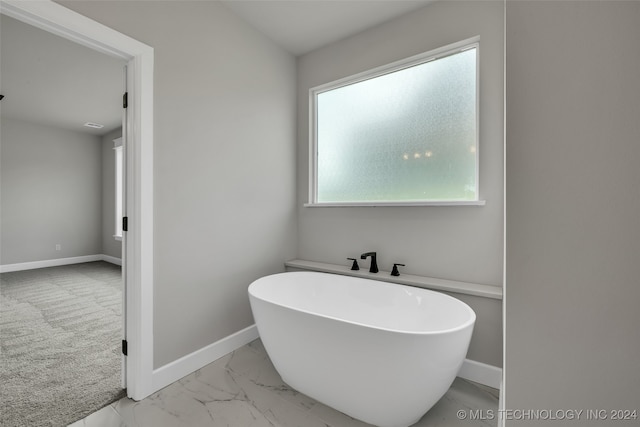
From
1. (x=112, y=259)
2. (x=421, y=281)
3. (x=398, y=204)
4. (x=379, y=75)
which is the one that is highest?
(x=379, y=75)

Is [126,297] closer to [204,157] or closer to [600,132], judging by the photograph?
[204,157]

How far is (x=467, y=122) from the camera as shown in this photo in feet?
6.43

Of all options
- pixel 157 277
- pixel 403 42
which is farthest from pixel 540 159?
pixel 403 42

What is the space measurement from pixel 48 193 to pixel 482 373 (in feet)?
23.6

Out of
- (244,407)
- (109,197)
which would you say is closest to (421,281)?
(244,407)

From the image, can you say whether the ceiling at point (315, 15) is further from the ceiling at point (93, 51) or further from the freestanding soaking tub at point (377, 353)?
the freestanding soaking tub at point (377, 353)

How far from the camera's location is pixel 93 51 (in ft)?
8.71

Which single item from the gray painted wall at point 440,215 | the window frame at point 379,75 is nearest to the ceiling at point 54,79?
the window frame at point 379,75

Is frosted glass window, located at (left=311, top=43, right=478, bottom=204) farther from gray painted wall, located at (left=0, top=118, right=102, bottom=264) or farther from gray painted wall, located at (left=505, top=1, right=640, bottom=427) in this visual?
gray painted wall, located at (left=0, top=118, right=102, bottom=264)

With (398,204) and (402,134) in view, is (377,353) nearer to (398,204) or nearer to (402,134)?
(398,204)

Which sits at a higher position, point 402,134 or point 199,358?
point 402,134

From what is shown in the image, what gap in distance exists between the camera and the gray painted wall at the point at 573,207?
0.31 meters

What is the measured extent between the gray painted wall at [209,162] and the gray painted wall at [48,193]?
5.24 meters

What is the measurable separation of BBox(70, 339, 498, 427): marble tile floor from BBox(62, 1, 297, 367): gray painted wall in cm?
24
